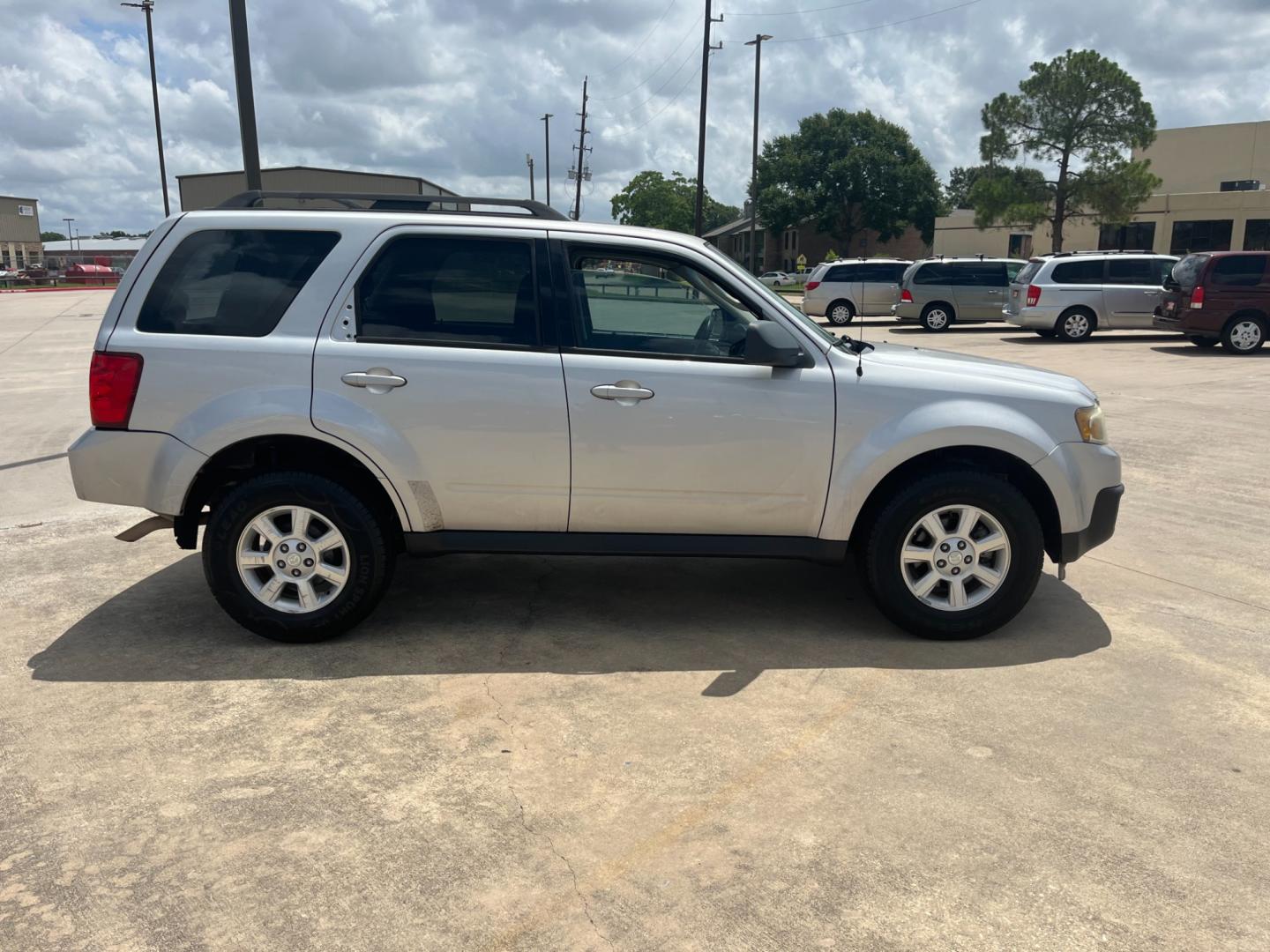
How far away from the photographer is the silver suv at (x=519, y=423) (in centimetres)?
423

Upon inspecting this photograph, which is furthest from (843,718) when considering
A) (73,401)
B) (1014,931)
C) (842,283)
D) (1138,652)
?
(842,283)

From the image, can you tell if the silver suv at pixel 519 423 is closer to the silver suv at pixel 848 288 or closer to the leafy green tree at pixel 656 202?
the silver suv at pixel 848 288

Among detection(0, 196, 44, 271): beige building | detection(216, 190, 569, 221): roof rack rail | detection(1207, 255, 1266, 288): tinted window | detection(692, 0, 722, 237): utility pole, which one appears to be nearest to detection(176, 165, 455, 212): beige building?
detection(692, 0, 722, 237): utility pole

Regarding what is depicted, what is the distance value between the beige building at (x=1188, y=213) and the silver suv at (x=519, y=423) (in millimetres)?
49096

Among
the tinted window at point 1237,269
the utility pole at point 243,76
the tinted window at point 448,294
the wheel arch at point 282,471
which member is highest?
the utility pole at point 243,76

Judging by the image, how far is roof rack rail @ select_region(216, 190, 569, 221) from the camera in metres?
4.55

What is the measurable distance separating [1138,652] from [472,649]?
2972 mm

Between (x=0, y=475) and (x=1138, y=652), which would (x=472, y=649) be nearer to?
(x=1138, y=652)

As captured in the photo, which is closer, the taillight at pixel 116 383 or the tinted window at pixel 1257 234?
the taillight at pixel 116 383

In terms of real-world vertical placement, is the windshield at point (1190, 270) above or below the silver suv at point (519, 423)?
above

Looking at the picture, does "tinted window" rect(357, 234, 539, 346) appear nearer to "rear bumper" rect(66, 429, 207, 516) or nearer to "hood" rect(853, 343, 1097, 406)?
"rear bumper" rect(66, 429, 207, 516)

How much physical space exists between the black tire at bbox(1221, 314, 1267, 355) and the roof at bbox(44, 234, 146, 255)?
13022 centimetres

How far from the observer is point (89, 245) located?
484ft

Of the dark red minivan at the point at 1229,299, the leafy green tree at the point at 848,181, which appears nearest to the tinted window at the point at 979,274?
the dark red minivan at the point at 1229,299
